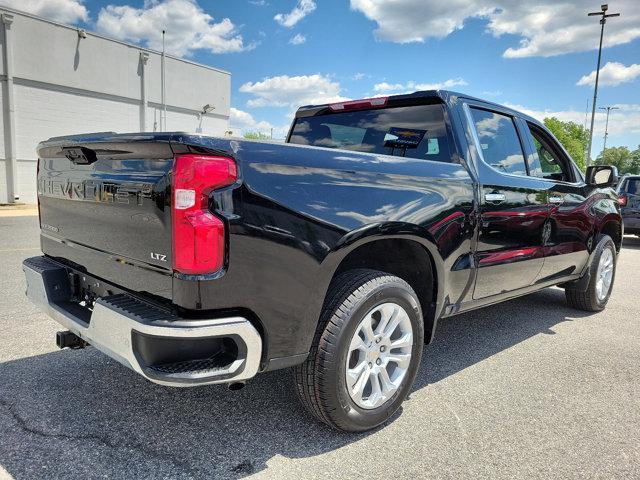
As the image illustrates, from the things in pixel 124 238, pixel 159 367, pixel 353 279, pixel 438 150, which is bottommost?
pixel 159 367

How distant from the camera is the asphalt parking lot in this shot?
2.32 m

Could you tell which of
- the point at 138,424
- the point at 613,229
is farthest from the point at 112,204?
the point at 613,229

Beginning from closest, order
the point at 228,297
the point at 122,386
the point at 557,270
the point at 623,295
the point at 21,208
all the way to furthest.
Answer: the point at 228,297, the point at 122,386, the point at 557,270, the point at 623,295, the point at 21,208

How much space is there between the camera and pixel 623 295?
6.34 metres

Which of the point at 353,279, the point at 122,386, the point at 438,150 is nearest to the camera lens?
the point at 353,279

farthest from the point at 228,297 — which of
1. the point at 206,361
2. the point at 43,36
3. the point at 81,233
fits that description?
the point at 43,36

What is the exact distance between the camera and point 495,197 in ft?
11.1

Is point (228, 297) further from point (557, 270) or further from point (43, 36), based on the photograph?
point (43, 36)

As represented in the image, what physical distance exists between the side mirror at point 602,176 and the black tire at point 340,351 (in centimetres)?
315

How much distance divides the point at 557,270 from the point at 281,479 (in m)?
3.23

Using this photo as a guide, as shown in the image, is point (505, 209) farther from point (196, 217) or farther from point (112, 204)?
point (112, 204)

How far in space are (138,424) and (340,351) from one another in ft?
3.85

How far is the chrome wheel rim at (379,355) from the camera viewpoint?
101 inches

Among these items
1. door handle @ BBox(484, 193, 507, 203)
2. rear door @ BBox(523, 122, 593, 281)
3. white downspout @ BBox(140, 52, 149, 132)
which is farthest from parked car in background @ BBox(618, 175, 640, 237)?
white downspout @ BBox(140, 52, 149, 132)
